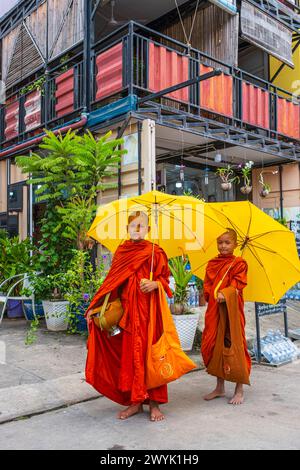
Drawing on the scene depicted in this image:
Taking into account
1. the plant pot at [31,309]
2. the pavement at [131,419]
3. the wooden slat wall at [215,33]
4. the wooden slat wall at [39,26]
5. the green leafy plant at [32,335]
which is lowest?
the pavement at [131,419]

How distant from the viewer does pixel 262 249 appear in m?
4.39

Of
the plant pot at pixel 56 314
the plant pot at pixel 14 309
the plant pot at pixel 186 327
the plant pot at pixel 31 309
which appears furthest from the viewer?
the plant pot at pixel 14 309

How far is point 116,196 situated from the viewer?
7914 mm

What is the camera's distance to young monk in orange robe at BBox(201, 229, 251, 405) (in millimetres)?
4027

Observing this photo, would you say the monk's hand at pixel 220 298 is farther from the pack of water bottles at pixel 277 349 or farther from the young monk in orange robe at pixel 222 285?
the pack of water bottles at pixel 277 349

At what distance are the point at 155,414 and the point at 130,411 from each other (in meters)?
0.23

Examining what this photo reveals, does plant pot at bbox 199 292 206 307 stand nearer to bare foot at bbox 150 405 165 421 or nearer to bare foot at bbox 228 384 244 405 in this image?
bare foot at bbox 228 384 244 405

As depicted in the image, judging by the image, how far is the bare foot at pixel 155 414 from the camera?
354 cm

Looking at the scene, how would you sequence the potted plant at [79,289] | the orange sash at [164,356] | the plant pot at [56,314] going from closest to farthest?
the orange sash at [164,356] < the potted plant at [79,289] < the plant pot at [56,314]

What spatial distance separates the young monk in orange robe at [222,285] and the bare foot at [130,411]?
74 centimetres

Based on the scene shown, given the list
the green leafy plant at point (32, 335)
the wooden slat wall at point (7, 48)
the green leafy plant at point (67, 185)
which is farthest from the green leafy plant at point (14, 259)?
→ the wooden slat wall at point (7, 48)

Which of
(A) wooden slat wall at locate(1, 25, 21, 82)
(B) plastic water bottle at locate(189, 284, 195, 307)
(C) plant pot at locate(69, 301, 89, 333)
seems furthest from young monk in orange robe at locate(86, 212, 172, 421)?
(A) wooden slat wall at locate(1, 25, 21, 82)

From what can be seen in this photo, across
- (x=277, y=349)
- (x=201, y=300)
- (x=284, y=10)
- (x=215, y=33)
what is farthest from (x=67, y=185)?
(x=284, y=10)

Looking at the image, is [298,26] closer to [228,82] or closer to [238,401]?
[228,82]
